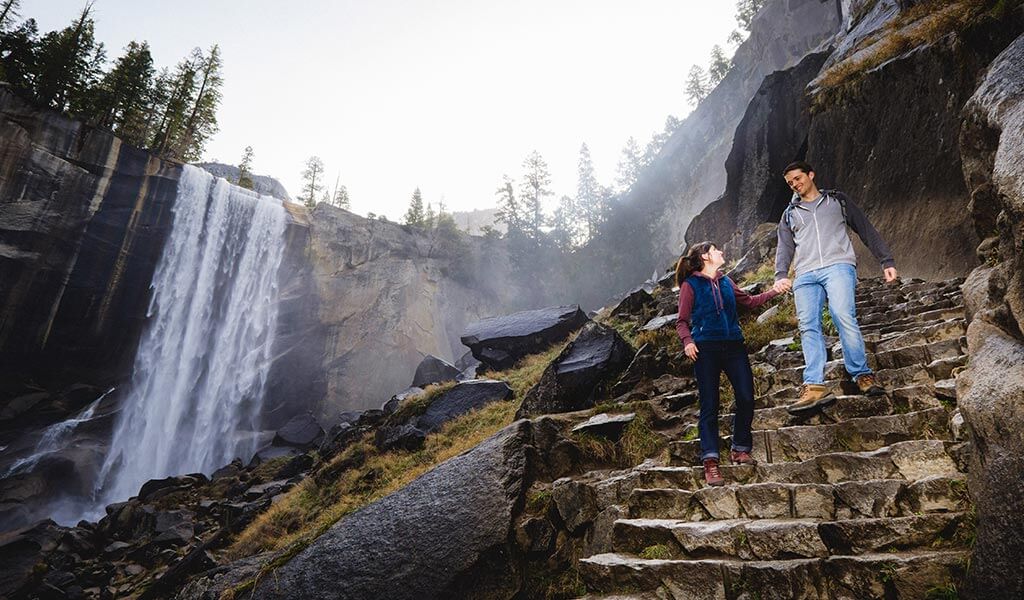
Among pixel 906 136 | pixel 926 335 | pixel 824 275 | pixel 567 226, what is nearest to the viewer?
pixel 824 275

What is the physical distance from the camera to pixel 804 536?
2.97 metres

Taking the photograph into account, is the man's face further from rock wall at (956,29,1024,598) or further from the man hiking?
rock wall at (956,29,1024,598)

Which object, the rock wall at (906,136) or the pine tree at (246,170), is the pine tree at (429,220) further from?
the rock wall at (906,136)

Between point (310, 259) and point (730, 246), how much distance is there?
2759cm

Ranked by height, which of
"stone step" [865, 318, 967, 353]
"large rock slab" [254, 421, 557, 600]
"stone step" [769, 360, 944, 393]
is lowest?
"large rock slab" [254, 421, 557, 600]

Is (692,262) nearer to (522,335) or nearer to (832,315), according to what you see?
(832,315)

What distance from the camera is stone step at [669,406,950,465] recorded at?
378 cm

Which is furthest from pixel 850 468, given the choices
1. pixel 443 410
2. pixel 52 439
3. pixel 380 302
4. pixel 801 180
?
pixel 380 302

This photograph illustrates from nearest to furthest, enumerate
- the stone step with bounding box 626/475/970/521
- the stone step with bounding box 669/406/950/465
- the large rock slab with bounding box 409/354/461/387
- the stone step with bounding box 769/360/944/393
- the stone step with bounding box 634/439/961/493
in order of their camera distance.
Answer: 1. the stone step with bounding box 626/475/970/521
2. the stone step with bounding box 634/439/961/493
3. the stone step with bounding box 669/406/950/465
4. the stone step with bounding box 769/360/944/393
5. the large rock slab with bounding box 409/354/461/387

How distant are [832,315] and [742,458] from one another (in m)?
1.84

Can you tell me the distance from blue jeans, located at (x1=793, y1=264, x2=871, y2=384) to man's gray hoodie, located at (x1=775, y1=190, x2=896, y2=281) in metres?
0.11

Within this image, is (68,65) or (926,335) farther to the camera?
(68,65)

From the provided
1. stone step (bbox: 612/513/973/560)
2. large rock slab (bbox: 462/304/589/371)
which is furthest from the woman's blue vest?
large rock slab (bbox: 462/304/589/371)

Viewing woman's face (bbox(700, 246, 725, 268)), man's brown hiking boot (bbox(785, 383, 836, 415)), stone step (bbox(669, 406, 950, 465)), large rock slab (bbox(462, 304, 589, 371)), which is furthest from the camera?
large rock slab (bbox(462, 304, 589, 371))
